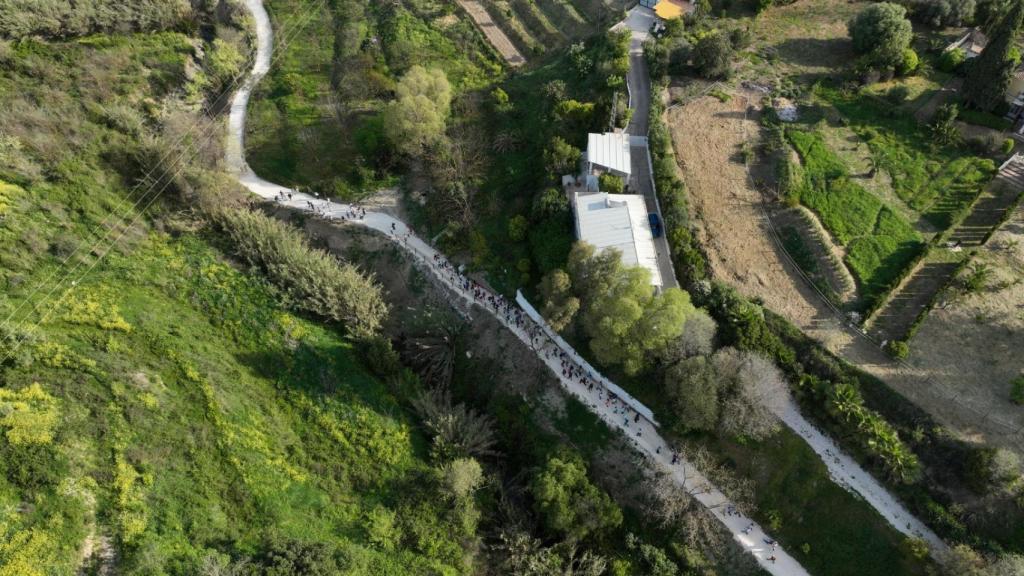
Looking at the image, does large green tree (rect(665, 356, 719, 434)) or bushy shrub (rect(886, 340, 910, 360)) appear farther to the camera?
bushy shrub (rect(886, 340, 910, 360))

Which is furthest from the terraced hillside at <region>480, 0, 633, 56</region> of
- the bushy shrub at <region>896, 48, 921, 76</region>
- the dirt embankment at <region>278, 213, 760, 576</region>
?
the dirt embankment at <region>278, 213, 760, 576</region>

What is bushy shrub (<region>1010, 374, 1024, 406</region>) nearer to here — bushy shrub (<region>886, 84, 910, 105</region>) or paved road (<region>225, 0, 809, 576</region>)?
paved road (<region>225, 0, 809, 576</region>)

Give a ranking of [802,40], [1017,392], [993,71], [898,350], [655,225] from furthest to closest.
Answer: [802,40]
[993,71]
[655,225]
[898,350]
[1017,392]

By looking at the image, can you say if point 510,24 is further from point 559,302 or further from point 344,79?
point 559,302

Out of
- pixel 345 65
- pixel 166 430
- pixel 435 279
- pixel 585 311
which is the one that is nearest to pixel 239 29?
pixel 345 65

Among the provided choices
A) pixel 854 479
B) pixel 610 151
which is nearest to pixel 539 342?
pixel 610 151

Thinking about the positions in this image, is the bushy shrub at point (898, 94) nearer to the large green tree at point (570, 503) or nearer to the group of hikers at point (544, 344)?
the group of hikers at point (544, 344)
